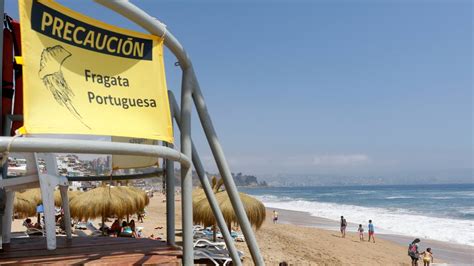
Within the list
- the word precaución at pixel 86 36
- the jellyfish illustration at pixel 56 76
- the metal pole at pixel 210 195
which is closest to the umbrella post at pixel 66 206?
the metal pole at pixel 210 195

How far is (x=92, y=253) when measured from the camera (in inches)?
193

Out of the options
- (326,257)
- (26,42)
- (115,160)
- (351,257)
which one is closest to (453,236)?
(351,257)

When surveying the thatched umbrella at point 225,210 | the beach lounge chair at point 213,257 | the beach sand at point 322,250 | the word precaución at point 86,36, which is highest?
the word precaución at point 86,36

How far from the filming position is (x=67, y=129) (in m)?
3.74

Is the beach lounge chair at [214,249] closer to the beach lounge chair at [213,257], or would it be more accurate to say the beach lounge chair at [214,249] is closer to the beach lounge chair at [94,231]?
the beach lounge chair at [213,257]

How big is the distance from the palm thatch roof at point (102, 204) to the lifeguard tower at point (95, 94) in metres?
13.2

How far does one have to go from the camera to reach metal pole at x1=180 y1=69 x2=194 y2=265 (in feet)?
14.4

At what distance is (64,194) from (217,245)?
688 centimetres

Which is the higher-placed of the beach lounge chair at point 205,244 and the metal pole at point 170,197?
the metal pole at point 170,197

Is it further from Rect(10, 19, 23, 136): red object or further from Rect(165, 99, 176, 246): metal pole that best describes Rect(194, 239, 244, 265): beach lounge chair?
Rect(10, 19, 23, 136): red object

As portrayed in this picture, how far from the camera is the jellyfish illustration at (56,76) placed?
3.70 metres

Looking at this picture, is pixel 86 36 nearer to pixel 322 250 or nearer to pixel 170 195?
pixel 170 195

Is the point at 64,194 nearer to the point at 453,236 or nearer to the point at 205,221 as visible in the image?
the point at 205,221

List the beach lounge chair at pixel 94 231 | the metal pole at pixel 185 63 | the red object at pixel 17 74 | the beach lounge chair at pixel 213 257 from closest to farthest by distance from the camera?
1. the metal pole at pixel 185 63
2. the red object at pixel 17 74
3. the beach lounge chair at pixel 213 257
4. the beach lounge chair at pixel 94 231
